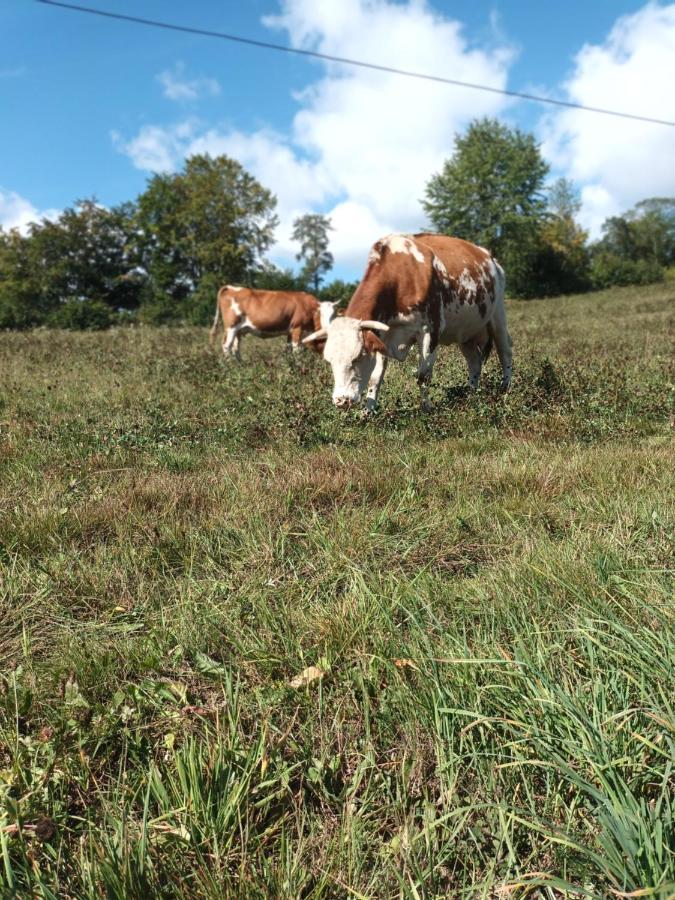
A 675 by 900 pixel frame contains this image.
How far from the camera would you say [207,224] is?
51906mm

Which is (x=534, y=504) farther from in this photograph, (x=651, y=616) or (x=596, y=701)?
(x=596, y=701)

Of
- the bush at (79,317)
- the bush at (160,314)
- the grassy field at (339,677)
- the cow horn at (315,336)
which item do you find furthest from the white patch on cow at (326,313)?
the bush at (160,314)

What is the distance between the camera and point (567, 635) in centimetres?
197

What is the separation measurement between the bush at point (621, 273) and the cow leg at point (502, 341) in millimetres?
57232

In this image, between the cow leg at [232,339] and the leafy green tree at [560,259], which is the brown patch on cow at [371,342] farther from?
the leafy green tree at [560,259]

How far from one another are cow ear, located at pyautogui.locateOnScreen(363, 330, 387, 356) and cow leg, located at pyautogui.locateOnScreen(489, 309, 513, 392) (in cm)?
253

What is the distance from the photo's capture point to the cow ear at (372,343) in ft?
21.3

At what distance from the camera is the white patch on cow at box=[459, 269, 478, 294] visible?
760 centimetres

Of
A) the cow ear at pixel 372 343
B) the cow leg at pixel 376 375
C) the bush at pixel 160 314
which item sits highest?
the bush at pixel 160 314

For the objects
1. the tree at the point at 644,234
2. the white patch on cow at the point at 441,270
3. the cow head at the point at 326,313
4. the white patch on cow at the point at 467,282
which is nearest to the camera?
the white patch on cow at the point at 441,270

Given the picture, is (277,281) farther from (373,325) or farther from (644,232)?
(644,232)

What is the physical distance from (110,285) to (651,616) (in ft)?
211

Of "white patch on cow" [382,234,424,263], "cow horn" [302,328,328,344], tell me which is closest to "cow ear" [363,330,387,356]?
"cow horn" [302,328,328,344]

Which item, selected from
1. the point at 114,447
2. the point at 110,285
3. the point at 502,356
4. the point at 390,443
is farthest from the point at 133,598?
the point at 110,285
